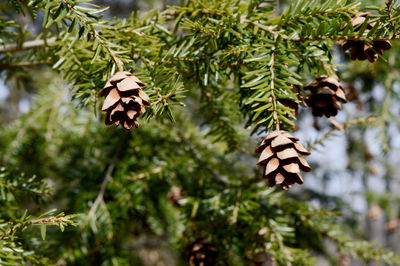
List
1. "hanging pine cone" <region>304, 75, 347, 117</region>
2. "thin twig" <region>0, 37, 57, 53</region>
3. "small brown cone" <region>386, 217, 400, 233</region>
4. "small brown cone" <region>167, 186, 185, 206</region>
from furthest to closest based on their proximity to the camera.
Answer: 1. "small brown cone" <region>386, 217, 400, 233</region>
2. "small brown cone" <region>167, 186, 185, 206</region>
3. "thin twig" <region>0, 37, 57, 53</region>
4. "hanging pine cone" <region>304, 75, 347, 117</region>

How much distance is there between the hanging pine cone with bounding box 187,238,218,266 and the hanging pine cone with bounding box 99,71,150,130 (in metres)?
0.44

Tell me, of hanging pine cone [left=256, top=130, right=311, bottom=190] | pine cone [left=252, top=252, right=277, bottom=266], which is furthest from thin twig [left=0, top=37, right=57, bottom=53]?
pine cone [left=252, top=252, right=277, bottom=266]

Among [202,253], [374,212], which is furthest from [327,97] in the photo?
[374,212]

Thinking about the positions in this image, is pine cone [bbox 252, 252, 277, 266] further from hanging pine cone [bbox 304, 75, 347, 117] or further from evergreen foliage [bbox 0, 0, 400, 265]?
hanging pine cone [bbox 304, 75, 347, 117]

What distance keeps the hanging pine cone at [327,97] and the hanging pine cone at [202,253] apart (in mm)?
424

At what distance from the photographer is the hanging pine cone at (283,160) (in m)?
0.42

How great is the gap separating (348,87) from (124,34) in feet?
4.51

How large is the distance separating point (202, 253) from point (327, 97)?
47 cm

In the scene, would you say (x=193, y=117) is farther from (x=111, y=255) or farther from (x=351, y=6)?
(x=351, y=6)

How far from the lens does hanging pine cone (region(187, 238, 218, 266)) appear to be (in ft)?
2.44

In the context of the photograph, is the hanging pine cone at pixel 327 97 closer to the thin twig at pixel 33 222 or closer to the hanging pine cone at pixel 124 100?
the hanging pine cone at pixel 124 100

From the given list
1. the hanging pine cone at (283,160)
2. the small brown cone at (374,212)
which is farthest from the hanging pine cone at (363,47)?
the small brown cone at (374,212)

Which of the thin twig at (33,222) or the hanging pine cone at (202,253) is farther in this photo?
the hanging pine cone at (202,253)

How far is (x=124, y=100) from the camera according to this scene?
42cm
